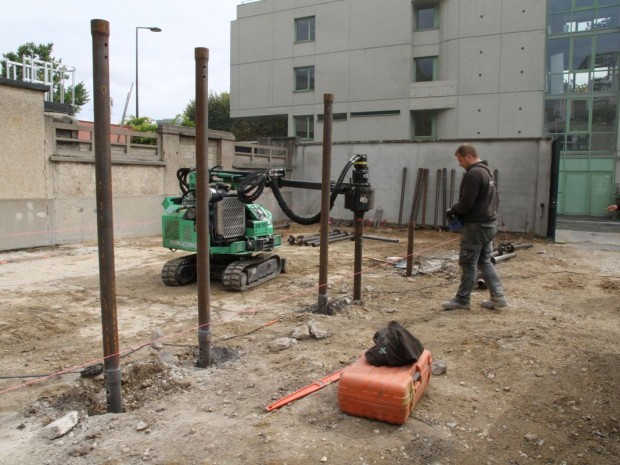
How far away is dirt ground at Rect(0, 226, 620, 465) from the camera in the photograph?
9.89ft

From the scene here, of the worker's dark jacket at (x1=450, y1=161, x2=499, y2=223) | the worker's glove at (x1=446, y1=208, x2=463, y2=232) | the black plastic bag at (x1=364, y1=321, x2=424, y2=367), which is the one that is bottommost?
the black plastic bag at (x1=364, y1=321, x2=424, y2=367)

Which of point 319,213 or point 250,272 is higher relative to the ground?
point 319,213

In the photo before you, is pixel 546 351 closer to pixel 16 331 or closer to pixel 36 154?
pixel 16 331

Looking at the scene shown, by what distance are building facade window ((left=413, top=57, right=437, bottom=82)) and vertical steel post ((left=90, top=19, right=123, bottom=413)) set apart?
25.3 meters

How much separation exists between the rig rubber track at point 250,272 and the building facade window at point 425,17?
71.9ft

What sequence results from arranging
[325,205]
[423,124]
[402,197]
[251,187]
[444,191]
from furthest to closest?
[423,124] < [402,197] < [444,191] < [251,187] < [325,205]

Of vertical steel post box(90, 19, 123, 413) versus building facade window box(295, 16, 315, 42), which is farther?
building facade window box(295, 16, 315, 42)

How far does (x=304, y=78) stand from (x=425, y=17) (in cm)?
724

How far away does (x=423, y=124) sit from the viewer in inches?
1061

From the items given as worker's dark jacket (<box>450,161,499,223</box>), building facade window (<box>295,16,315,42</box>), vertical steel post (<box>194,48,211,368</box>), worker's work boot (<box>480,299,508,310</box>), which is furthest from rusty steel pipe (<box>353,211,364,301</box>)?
building facade window (<box>295,16,315,42</box>)

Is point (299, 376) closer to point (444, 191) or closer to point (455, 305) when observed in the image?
point (455, 305)

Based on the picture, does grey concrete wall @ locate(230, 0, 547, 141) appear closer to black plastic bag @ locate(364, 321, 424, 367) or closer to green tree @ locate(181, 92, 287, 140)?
green tree @ locate(181, 92, 287, 140)

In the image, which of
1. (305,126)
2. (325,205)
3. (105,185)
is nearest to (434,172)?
(325,205)

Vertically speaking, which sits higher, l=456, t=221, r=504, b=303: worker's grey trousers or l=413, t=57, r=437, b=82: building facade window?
l=413, t=57, r=437, b=82: building facade window
